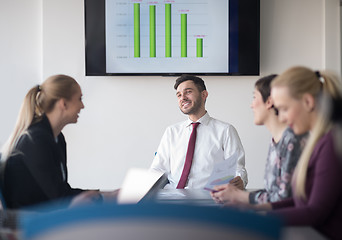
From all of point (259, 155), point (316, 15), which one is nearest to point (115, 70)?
point (259, 155)

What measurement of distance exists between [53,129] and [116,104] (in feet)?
7.00

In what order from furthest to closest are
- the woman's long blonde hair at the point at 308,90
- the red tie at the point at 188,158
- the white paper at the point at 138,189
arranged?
the red tie at the point at 188,158 < the white paper at the point at 138,189 < the woman's long blonde hair at the point at 308,90

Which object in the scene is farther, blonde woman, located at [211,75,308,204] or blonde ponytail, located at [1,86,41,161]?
blonde ponytail, located at [1,86,41,161]

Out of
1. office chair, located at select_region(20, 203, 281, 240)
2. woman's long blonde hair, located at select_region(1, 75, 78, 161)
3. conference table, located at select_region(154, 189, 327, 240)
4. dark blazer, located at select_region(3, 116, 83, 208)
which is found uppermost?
woman's long blonde hair, located at select_region(1, 75, 78, 161)

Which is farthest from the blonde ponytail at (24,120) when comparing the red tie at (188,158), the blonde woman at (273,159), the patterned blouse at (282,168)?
the red tie at (188,158)

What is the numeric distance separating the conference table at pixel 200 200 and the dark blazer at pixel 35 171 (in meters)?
0.47

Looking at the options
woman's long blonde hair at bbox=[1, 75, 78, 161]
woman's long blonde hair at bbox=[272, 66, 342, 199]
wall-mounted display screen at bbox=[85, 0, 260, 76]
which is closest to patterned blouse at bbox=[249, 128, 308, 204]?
woman's long blonde hair at bbox=[272, 66, 342, 199]

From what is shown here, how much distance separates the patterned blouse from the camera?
1743mm

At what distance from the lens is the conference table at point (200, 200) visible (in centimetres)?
133

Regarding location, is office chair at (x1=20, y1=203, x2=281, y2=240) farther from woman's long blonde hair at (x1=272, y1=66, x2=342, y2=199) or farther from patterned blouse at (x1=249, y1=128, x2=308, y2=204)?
patterned blouse at (x1=249, y1=128, x2=308, y2=204)

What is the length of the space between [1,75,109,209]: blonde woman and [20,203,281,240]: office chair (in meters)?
1.23

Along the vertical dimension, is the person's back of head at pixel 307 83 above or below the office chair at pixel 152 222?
above

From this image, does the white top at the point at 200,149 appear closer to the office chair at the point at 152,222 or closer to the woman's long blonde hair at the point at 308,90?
the woman's long blonde hair at the point at 308,90

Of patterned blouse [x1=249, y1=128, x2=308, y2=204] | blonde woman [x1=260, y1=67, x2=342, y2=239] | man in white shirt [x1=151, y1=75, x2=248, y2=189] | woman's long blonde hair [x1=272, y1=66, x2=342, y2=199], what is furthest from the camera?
man in white shirt [x1=151, y1=75, x2=248, y2=189]
